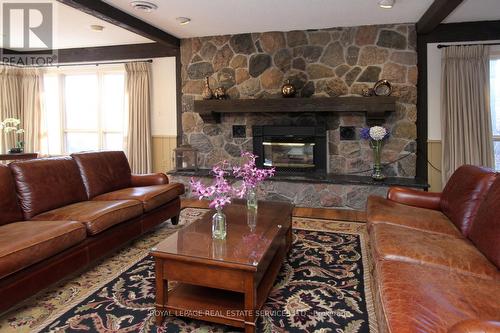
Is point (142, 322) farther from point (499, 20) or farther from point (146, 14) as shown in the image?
point (499, 20)

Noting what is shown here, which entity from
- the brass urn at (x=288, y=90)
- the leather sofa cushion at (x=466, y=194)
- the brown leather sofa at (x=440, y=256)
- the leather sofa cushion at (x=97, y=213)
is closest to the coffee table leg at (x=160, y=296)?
the leather sofa cushion at (x=97, y=213)

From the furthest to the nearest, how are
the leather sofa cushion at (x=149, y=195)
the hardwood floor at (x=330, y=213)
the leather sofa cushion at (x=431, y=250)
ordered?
the hardwood floor at (x=330, y=213), the leather sofa cushion at (x=149, y=195), the leather sofa cushion at (x=431, y=250)

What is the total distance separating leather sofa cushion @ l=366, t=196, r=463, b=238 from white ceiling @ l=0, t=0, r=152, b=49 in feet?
13.4

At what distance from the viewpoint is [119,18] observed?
3.88 meters

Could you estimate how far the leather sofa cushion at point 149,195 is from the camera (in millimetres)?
3160

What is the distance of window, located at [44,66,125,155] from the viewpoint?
592cm

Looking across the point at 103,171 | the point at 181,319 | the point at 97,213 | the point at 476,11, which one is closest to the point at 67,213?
the point at 97,213

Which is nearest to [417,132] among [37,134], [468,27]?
[468,27]

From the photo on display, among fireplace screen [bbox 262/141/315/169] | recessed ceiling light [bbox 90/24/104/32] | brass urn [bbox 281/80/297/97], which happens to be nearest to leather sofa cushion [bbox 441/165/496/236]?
fireplace screen [bbox 262/141/315/169]

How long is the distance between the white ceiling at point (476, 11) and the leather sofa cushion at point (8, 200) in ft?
15.4

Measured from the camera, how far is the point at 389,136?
4.56 meters

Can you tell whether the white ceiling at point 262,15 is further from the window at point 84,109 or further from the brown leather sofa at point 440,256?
the brown leather sofa at point 440,256

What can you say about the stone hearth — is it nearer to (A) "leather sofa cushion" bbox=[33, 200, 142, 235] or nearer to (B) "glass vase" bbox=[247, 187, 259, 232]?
(B) "glass vase" bbox=[247, 187, 259, 232]

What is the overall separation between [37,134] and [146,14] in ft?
12.3
